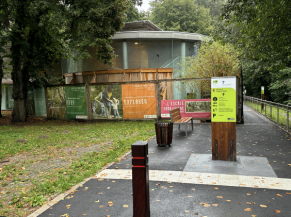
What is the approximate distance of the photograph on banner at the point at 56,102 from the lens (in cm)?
1725

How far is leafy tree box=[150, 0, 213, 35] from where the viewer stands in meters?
49.2

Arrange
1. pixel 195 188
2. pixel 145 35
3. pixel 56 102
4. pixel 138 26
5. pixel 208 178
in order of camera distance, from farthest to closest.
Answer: pixel 138 26
pixel 145 35
pixel 56 102
pixel 208 178
pixel 195 188

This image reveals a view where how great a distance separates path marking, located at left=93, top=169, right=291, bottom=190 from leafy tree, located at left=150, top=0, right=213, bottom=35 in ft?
151

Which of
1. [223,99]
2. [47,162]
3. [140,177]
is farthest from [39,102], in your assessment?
[140,177]

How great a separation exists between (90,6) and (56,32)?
8.46 ft

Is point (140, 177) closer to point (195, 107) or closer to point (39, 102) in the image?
point (195, 107)

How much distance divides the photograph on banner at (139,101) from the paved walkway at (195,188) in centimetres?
738

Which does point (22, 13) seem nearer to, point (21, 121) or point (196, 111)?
point (21, 121)

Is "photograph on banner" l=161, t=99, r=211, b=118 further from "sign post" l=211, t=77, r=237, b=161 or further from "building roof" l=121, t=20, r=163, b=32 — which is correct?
"building roof" l=121, t=20, r=163, b=32

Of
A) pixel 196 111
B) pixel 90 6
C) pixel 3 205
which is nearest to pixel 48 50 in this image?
pixel 90 6

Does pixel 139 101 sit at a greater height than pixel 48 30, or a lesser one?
lesser

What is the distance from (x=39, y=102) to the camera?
19250 mm

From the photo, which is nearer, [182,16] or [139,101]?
[139,101]

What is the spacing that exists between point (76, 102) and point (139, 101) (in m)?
4.41
